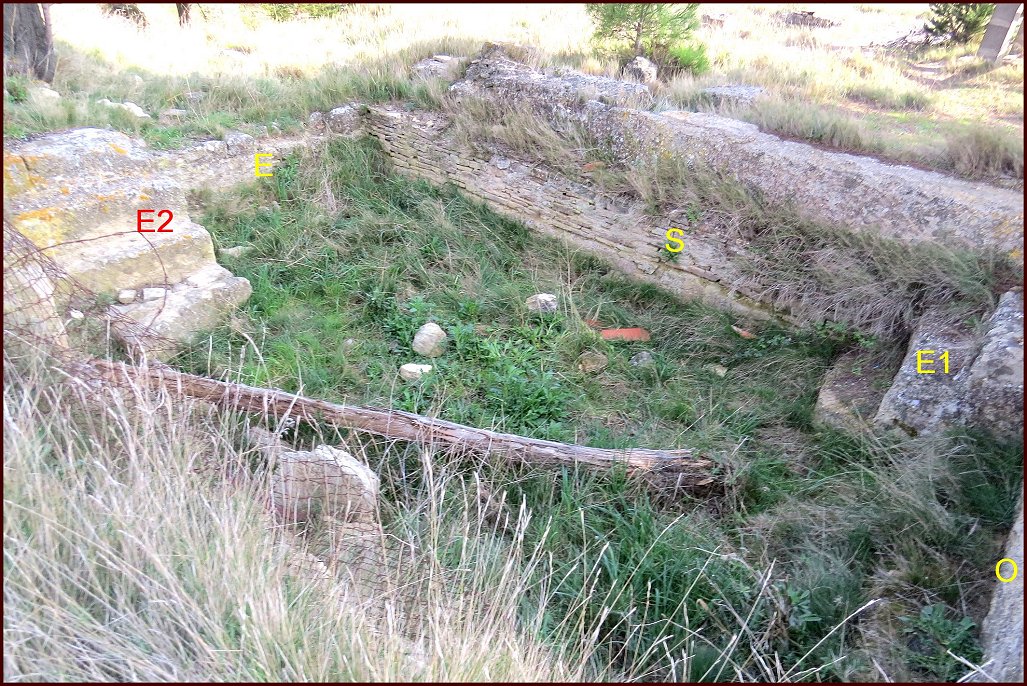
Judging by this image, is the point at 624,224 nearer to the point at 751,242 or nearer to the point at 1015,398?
the point at 751,242

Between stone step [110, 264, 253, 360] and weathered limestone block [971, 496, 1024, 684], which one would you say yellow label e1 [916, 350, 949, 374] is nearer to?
weathered limestone block [971, 496, 1024, 684]

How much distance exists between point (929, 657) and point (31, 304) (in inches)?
161

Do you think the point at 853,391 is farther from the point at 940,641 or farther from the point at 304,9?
the point at 304,9

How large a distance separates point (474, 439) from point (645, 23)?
666 cm

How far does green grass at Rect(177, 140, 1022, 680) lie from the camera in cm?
270

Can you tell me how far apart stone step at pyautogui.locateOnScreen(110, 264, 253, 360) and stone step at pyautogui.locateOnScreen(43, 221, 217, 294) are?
0.11 metres

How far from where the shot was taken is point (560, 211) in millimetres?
5789

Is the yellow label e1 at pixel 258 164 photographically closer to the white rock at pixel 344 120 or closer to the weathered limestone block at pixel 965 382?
the white rock at pixel 344 120

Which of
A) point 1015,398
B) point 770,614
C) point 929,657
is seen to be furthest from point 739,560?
point 1015,398

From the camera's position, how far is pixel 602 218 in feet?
18.3

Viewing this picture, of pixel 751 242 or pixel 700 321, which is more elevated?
pixel 751 242

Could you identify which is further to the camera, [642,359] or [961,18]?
[961,18]

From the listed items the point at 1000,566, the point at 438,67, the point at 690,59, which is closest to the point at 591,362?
the point at 1000,566

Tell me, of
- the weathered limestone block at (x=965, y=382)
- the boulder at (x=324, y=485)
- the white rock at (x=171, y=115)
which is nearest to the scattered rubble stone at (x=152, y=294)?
the boulder at (x=324, y=485)
